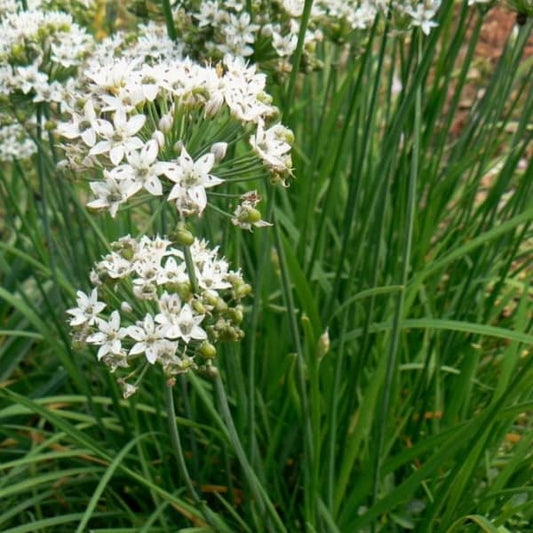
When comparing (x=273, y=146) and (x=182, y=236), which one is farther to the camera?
(x=273, y=146)

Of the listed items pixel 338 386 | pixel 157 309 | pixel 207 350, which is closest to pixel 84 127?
pixel 157 309

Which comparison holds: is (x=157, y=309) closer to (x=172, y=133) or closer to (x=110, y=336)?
(x=110, y=336)

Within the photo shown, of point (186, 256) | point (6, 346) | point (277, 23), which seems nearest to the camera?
point (186, 256)

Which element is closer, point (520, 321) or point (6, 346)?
point (520, 321)

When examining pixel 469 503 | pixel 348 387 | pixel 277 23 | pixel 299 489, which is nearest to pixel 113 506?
pixel 299 489

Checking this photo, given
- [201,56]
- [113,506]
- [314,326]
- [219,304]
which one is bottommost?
[113,506]

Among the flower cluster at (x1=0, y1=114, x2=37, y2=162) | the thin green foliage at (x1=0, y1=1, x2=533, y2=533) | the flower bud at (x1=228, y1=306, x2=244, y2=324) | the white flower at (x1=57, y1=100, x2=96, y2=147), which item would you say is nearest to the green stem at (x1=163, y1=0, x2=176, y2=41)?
the thin green foliage at (x1=0, y1=1, x2=533, y2=533)

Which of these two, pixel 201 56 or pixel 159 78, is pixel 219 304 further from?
pixel 201 56
